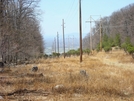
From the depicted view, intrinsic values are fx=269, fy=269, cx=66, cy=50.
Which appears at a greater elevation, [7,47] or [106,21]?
[106,21]

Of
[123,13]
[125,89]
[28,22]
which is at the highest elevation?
[123,13]

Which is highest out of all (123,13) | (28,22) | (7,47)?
(123,13)

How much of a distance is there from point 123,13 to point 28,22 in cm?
4484

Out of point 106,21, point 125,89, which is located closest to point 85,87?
point 125,89

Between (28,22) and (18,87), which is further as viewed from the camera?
(28,22)

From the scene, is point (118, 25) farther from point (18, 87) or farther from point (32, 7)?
point (18, 87)

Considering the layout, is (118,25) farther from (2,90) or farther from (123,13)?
(2,90)

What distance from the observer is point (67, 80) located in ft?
44.2

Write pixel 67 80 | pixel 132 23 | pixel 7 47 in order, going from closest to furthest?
pixel 67 80, pixel 7 47, pixel 132 23

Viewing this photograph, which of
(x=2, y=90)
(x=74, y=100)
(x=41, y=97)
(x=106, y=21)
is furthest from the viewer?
(x=106, y=21)

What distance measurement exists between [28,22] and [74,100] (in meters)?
32.1

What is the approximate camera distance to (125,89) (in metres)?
11.2

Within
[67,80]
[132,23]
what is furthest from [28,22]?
[132,23]

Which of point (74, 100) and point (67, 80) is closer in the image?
point (74, 100)
